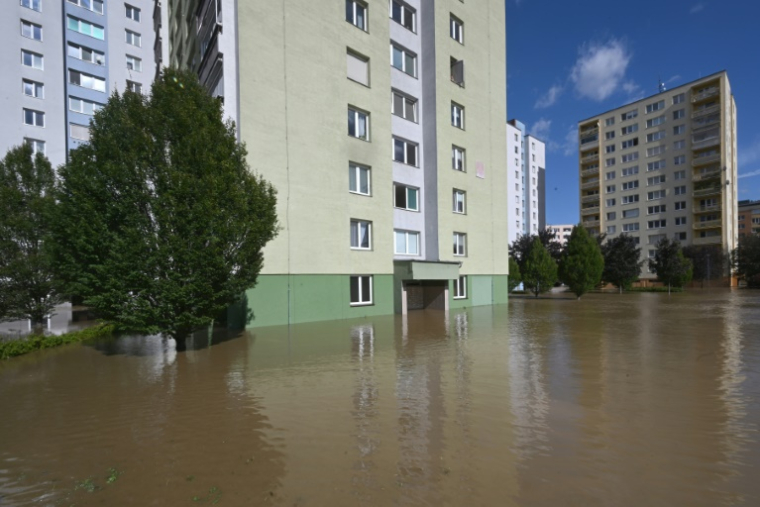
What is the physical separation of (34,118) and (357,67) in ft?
96.1

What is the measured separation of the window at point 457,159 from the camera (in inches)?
949

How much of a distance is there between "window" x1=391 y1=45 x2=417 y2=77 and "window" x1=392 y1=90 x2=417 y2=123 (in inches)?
57.9

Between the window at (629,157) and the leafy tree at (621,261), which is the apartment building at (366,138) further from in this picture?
the window at (629,157)

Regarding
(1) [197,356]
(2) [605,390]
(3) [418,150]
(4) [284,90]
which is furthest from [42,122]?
(2) [605,390]

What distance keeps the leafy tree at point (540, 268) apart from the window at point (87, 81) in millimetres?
41561

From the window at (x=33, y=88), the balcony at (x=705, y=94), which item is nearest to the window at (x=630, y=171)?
the balcony at (x=705, y=94)

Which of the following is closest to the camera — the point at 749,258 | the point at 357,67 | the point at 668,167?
→ the point at 357,67

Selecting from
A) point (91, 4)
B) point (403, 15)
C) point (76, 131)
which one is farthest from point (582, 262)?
point (91, 4)

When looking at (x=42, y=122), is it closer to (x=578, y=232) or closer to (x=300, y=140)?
(x=300, y=140)

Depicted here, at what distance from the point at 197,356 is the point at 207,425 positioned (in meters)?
5.50

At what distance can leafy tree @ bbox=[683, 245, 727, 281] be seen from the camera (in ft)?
182

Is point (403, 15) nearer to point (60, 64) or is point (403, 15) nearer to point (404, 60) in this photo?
point (404, 60)

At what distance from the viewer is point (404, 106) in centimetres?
2272

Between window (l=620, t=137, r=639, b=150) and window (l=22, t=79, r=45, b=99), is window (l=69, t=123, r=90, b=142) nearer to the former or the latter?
window (l=22, t=79, r=45, b=99)
